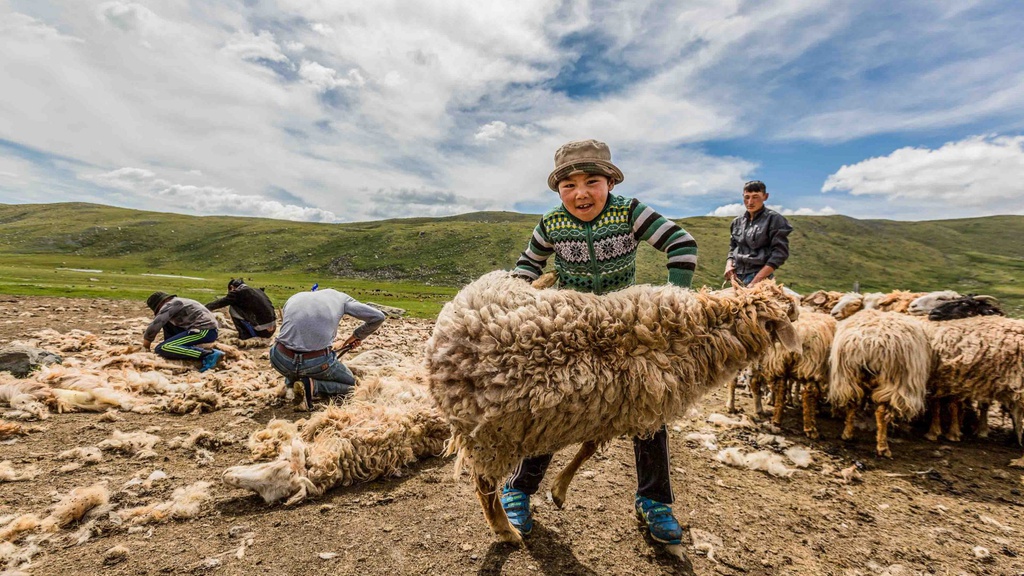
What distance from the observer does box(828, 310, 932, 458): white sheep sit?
5742 mm

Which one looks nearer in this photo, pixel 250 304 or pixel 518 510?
pixel 518 510

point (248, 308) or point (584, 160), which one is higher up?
point (584, 160)

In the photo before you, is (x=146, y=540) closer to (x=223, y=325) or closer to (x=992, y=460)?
(x=992, y=460)

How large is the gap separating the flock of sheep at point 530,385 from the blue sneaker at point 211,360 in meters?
0.43

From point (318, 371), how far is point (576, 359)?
535 cm

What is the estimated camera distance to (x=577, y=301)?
3.01 m

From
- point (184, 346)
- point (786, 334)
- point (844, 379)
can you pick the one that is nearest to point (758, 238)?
point (844, 379)

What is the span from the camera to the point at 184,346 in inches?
334

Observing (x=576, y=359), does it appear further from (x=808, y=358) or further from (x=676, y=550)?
(x=808, y=358)

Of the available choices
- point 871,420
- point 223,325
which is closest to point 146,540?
point 871,420

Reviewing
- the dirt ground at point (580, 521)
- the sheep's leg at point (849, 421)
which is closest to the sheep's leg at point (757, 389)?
the sheep's leg at point (849, 421)

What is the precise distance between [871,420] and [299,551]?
327 inches

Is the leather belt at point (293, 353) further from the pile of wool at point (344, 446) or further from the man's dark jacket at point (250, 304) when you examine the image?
the man's dark jacket at point (250, 304)

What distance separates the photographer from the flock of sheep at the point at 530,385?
9.16 ft
